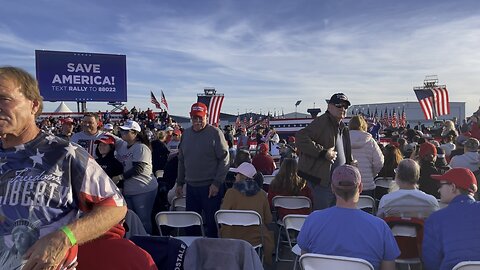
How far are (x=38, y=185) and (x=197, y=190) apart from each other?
3.45 m

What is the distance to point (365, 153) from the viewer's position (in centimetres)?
560

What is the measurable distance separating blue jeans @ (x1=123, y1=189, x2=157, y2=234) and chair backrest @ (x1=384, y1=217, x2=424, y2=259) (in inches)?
117

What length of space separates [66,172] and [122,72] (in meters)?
25.7

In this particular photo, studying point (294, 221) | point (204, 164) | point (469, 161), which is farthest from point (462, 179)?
point (469, 161)

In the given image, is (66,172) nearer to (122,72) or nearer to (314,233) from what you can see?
(314,233)

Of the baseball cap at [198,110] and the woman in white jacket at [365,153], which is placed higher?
the baseball cap at [198,110]

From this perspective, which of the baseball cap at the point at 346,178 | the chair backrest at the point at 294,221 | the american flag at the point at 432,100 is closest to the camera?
the baseball cap at the point at 346,178

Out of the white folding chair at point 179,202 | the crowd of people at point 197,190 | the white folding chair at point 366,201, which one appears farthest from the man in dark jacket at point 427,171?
the white folding chair at point 179,202

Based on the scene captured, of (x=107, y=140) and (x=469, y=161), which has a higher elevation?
(x=107, y=140)

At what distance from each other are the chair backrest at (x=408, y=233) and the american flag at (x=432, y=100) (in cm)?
1221

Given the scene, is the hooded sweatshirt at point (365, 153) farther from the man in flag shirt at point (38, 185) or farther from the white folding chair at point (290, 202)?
the man in flag shirt at point (38, 185)

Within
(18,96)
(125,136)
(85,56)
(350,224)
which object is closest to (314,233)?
(350,224)

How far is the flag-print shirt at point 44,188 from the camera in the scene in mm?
1625

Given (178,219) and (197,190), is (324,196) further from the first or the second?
(178,219)
